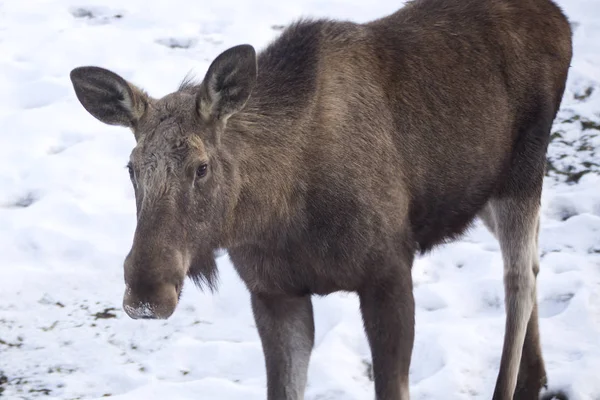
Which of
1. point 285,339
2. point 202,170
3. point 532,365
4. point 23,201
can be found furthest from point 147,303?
point 23,201

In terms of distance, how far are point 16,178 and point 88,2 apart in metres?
2.92

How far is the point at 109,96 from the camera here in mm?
4043

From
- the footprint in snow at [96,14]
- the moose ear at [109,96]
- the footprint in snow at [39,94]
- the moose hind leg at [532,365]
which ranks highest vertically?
the moose ear at [109,96]

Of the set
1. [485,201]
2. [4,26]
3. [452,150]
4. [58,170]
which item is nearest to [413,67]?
[452,150]

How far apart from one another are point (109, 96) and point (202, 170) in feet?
→ 1.78

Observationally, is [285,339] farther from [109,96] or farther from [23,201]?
[23,201]

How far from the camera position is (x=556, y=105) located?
207 inches

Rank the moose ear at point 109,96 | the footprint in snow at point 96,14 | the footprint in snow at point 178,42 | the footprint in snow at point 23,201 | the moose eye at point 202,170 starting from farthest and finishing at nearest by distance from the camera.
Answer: the footprint in snow at point 96,14
the footprint in snow at point 178,42
the footprint in snow at point 23,201
the moose ear at point 109,96
the moose eye at point 202,170

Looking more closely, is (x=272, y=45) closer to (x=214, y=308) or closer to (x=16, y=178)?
(x=214, y=308)

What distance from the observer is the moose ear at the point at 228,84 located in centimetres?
389

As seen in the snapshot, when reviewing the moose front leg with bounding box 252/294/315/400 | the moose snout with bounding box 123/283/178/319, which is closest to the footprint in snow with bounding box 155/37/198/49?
the moose front leg with bounding box 252/294/315/400

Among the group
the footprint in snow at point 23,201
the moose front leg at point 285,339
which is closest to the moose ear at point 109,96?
the moose front leg at point 285,339

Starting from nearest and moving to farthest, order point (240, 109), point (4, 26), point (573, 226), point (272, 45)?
point (240, 109) → point (272, 45) → point (573, 226) → point (4, 26)

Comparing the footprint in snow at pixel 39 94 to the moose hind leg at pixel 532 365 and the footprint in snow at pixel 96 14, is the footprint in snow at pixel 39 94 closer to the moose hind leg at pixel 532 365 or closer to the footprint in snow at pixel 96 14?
the footprint in snow at pixel 96 14
